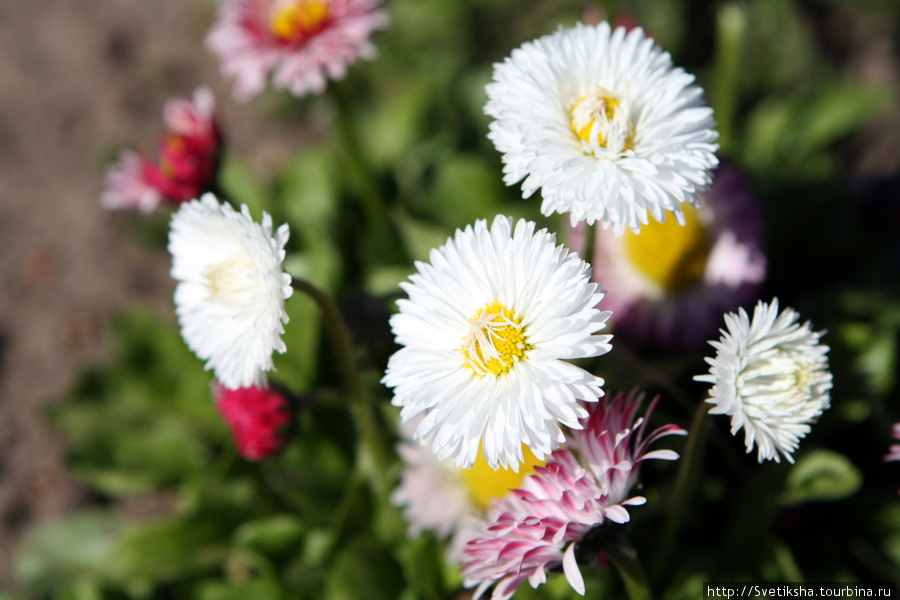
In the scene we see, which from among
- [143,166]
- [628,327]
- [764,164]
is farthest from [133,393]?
[764,164]

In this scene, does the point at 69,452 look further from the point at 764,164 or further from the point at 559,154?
the point at 764,164

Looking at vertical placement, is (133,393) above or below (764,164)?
below

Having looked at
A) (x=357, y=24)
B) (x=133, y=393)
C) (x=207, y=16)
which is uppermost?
(x=207, y=16)

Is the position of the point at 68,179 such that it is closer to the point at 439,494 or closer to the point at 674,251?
the point at 439,494

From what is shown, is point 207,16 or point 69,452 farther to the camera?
point 207,16

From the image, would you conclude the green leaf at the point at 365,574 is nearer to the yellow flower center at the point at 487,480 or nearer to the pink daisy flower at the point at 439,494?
the pink daisy flower at the point at 439,494

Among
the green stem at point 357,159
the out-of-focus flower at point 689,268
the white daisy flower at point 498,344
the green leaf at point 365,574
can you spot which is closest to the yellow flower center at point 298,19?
the green stem at point 357,159

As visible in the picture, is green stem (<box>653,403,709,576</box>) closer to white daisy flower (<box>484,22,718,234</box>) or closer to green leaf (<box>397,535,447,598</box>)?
white daisy flower (<box>484,22,718,234</box>)

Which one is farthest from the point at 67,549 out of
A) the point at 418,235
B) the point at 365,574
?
the point at 418,235
